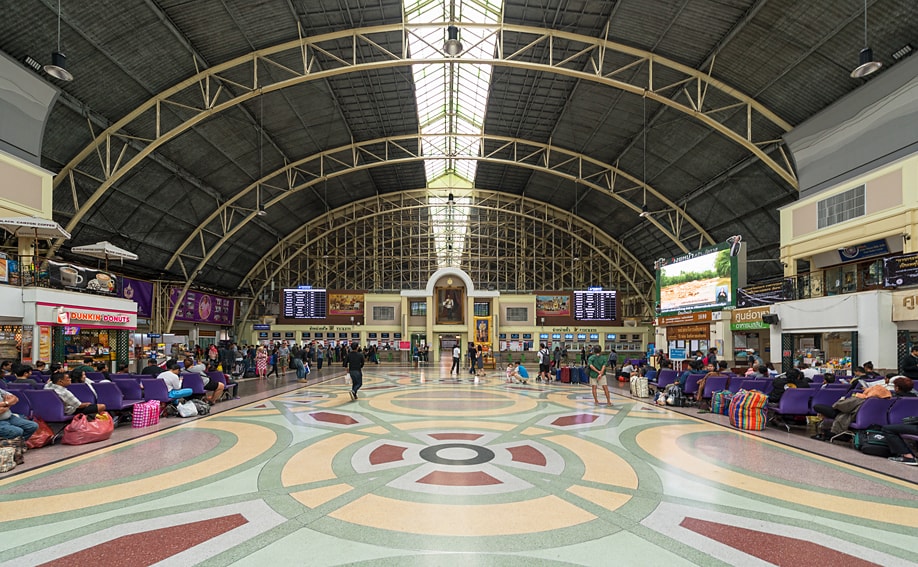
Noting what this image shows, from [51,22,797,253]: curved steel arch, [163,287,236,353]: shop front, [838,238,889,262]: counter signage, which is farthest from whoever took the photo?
[163,287,236,353]: shop front

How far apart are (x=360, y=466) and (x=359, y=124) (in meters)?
23.9

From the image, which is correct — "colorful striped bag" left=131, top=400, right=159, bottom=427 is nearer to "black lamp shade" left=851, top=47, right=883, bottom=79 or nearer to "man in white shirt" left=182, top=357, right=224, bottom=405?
"man in white shirt" left=182, top=357, right=224, bottom=405

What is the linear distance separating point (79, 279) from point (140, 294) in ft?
41.4

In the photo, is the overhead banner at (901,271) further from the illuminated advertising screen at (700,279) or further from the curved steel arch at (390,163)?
the curved steel arch at (390,163)

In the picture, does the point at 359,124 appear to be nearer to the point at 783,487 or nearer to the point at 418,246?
the point at 418,246

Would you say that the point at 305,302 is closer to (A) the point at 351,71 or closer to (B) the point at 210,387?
(A) the point at 351,71

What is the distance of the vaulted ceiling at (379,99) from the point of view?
583 inches

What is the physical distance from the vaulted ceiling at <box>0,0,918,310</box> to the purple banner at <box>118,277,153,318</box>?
0.78 metres

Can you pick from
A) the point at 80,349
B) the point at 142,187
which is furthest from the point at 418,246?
the point at 80,349

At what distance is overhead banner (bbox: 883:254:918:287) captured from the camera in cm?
1330

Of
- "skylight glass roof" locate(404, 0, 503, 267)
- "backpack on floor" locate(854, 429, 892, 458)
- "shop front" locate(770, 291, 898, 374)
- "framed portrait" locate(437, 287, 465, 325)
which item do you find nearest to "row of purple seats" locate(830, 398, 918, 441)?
"backpack on floor" locate(854, 429, 892, 458)

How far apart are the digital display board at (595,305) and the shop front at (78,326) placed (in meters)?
26.1

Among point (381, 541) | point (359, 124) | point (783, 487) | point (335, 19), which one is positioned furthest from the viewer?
point (359, 124)

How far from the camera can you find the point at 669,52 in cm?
1781
